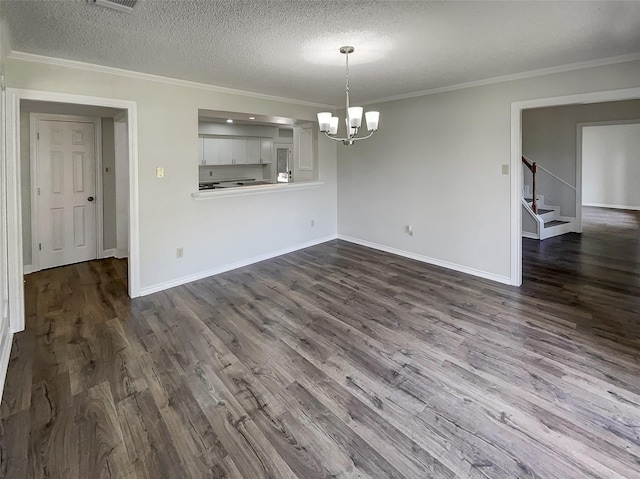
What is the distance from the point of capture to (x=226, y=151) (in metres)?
8.91

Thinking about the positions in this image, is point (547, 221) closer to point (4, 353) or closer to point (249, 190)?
point (249, 190)

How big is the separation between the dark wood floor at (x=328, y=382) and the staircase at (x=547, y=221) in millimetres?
2418

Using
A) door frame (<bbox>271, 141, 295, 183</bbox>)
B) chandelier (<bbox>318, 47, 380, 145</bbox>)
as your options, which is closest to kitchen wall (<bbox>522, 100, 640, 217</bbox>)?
chandelier (<bbox>318, 47, 380, 145</bbox>)

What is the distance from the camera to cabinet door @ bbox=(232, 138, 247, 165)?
29.8 feet

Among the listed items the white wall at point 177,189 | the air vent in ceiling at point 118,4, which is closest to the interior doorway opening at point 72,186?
the white wall at point 177,189

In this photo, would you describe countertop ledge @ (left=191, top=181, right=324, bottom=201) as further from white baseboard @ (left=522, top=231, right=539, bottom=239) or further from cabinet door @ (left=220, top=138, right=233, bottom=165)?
white baseboard @ (left=522, top=231, right=539, bottom=239)

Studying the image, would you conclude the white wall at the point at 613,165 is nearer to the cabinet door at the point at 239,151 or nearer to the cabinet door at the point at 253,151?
the cabinet door at the point at 253,151

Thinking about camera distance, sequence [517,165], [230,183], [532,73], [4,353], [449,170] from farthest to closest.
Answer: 1. [230,183]
2. [449,170]
3. [517,165]
4. [532,73]
5. [4,353]

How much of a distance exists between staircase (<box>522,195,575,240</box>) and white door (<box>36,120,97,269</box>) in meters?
7.53

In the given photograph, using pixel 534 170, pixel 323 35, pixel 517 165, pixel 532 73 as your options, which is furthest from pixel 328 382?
pixel 534 170

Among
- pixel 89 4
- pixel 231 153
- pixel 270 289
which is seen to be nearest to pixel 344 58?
pixel 89 4

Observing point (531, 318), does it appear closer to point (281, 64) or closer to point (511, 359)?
point (511, 359)

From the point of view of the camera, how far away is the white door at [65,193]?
192 inches

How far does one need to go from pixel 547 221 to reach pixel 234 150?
7432 millimetres
